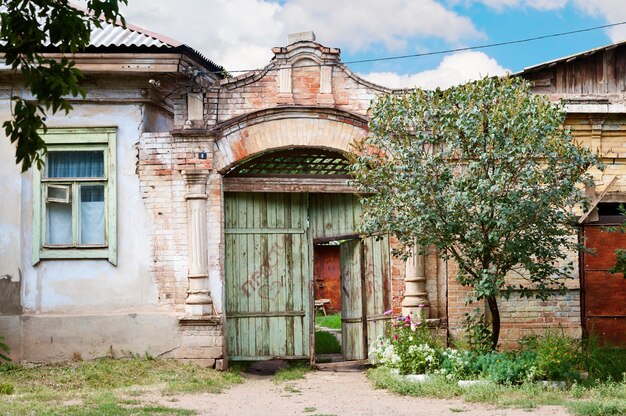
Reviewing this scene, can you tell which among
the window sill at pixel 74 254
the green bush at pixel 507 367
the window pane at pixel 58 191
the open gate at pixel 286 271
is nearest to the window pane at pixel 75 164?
the window pane at pixel 58 191

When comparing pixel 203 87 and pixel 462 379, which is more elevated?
pixel 203 87

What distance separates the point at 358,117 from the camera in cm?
1296

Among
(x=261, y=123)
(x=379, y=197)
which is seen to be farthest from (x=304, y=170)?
(x=379, y=197)

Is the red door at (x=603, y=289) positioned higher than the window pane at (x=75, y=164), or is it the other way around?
the window pane at (x=75, y=164)

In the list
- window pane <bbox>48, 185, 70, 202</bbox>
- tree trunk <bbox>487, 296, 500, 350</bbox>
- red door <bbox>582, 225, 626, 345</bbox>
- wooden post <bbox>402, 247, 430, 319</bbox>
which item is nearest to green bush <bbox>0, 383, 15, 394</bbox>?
window pane <bbox>48, 185, 70, 202</bbox>

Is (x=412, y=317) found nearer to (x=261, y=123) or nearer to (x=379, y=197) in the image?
(x=379, y=197)

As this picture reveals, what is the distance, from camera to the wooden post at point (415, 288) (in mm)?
12766

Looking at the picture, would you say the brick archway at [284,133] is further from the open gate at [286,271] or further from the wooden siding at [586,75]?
the wooden siding at [586,75]

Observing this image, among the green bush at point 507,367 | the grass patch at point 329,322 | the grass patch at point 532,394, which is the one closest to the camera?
the grass patch at point 532,394

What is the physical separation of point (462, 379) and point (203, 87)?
5462 millimetres

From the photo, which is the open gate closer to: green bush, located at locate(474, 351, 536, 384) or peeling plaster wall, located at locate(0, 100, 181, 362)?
peeling plaster wall, located at locate(0, 100, 181, 362)

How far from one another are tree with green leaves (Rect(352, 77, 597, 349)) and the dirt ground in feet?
5.82

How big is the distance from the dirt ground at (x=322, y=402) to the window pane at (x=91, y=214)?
119 inches

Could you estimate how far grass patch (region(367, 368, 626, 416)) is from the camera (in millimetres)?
8945
